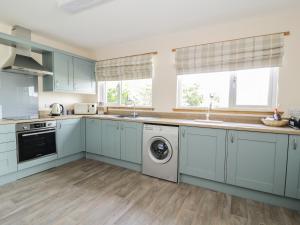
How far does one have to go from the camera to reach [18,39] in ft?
7.98

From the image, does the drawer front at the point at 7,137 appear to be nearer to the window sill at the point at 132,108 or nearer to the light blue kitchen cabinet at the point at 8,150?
the light blue kitchen cabinet at the point at 8,150

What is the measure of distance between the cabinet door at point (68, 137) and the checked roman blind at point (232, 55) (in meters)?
2.20

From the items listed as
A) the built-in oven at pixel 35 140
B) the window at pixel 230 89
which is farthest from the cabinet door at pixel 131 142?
the built-in oven at pixel 35 140

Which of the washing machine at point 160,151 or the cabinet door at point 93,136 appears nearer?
the washing machine at point 160,151

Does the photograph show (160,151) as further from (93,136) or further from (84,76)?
(84,76)

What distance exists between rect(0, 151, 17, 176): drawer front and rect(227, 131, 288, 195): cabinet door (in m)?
→ 2.92

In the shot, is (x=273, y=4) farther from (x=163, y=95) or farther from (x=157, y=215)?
(x=157, y=215)

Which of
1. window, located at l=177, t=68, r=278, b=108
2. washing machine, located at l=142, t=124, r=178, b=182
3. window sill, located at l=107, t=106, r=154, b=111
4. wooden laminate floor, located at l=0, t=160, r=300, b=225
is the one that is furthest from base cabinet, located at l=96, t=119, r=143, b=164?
window, located at l=177, t=68, r=278, b=108

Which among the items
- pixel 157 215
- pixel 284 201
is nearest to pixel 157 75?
pixel 157 215

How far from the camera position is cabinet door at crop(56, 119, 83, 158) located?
2836mm

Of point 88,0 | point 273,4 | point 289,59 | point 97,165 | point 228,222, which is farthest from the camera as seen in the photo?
point 97,165

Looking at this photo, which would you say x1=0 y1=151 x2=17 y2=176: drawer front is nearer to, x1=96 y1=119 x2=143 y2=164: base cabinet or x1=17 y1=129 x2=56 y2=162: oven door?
x1=17 y1=129 x2=56 y2=162: oven door

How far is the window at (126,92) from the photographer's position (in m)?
3.30

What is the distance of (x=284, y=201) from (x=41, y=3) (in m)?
3.73
